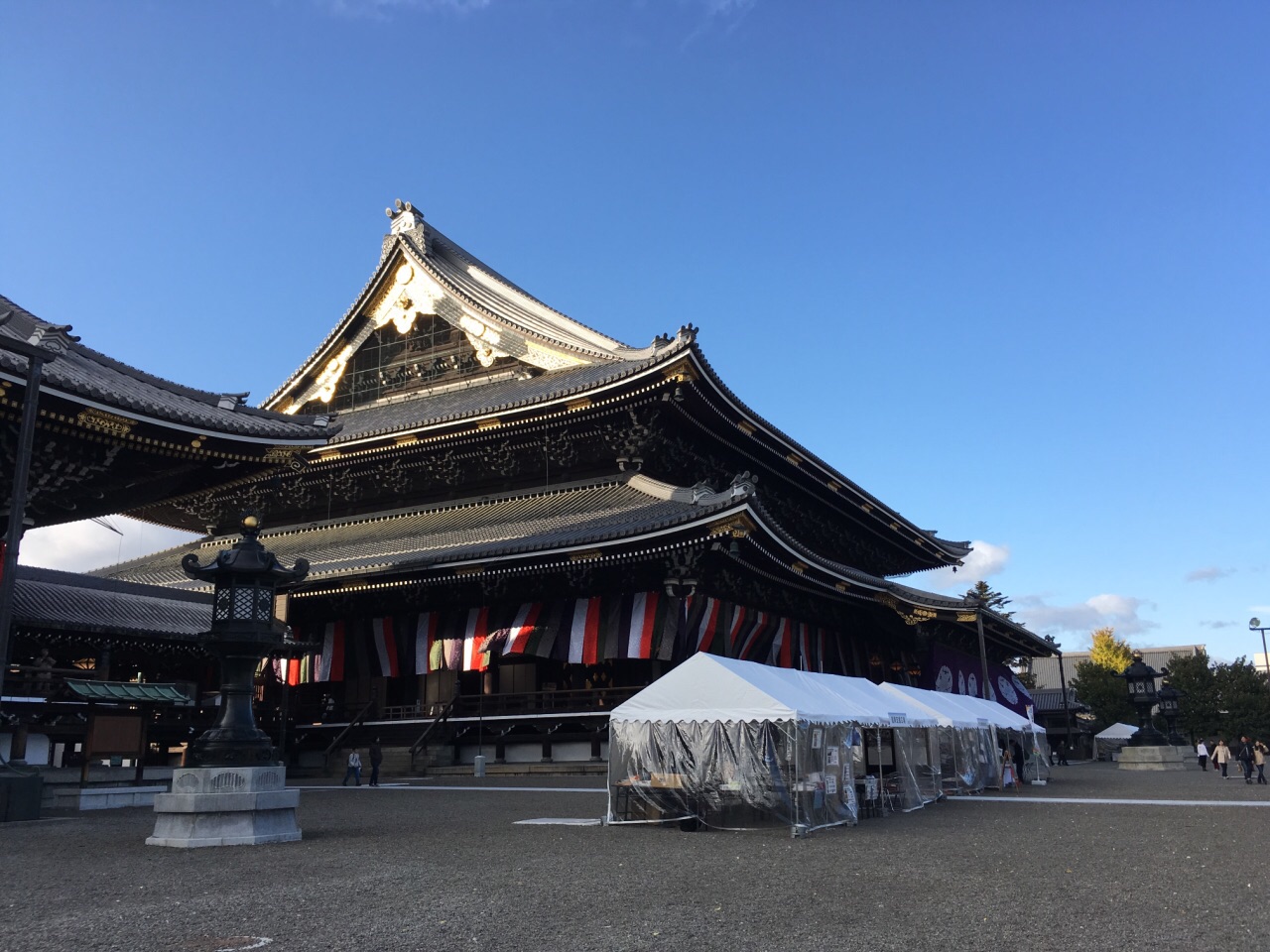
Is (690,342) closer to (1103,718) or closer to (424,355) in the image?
(424,355)

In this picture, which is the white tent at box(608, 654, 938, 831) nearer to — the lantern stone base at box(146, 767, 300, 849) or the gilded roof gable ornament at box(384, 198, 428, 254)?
the lantern stone base at box(146, 767, 300, 849)

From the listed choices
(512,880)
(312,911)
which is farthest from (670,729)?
(312,911)

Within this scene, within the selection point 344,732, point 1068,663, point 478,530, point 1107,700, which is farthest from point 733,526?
point 1068,663

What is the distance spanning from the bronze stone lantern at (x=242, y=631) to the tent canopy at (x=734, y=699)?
534cm

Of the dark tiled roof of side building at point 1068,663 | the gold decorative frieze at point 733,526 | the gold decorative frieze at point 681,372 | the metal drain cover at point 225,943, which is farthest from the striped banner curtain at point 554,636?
the dark tiled roof of side building at point 1068,663

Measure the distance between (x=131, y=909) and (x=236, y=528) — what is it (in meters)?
30.4

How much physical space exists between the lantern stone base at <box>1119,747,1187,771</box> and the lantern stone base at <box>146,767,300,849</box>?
36941 mm

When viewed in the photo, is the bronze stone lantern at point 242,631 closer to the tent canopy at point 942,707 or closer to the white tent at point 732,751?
the white tent at point 732,751

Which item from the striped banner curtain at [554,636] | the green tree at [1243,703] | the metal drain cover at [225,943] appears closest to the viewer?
the metal drain cover at [225,943]

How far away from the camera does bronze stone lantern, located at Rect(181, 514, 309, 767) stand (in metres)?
13.7

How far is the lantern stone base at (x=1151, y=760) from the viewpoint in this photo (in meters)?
39.9

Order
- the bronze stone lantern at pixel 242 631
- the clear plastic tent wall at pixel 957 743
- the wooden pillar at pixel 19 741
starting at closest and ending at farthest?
the bronze stone lantern at pixel 242 631 < the wooden pillar at pixel 19 741 < the clear plastic tent wall at pixel 957 743

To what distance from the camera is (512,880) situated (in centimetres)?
987

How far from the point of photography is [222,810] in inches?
508
